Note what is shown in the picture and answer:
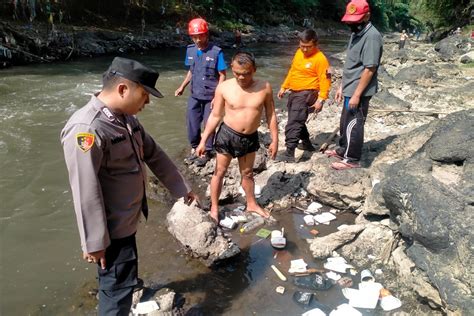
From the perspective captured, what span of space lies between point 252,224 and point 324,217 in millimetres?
843

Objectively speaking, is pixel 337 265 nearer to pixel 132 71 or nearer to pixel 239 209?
pixel 239 209

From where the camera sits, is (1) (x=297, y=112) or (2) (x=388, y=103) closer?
(1) (x=297, y=112)

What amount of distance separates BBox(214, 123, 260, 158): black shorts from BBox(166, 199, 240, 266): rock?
2.18ft

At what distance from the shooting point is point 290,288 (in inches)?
133

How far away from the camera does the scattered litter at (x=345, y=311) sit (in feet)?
9.96

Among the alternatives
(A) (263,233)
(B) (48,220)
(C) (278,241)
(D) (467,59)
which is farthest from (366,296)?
(D) (467,59)

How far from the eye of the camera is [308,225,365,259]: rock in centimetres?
379

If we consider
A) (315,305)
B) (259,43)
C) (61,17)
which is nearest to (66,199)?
(315,305)

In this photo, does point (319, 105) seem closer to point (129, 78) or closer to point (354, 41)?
point (354, 41)

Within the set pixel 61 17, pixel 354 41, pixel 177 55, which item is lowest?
pixel 177 55

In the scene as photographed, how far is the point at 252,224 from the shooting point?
14.1 ft

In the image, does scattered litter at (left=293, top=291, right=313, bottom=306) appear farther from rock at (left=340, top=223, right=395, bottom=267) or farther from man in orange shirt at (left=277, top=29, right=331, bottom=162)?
man in orange shirt at (left=277, top=29, right=331, bottom=162)

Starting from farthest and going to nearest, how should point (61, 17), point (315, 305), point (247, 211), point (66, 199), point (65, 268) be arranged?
point (61, 17), point (66, 199), point (247, 211), point (65, 268), point (315, 305)

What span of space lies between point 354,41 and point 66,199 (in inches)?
159
